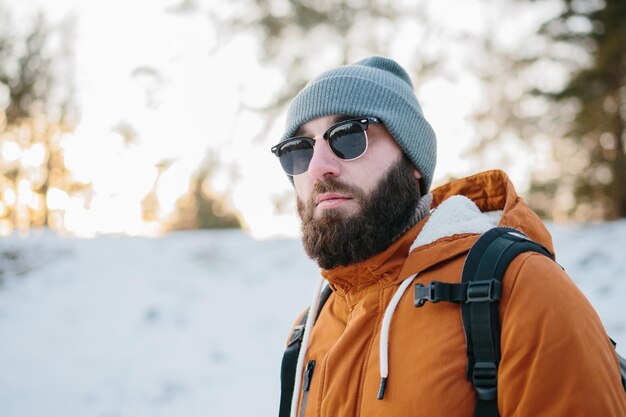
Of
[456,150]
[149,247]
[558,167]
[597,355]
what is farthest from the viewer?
[558,167]

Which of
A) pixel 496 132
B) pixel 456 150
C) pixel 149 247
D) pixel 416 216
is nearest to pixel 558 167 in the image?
pixel 496 132

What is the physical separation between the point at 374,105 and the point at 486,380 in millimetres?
1064

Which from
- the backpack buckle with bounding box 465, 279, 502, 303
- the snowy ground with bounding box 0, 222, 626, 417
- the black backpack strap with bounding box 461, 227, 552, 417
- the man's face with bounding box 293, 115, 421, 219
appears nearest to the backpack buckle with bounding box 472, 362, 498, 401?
the black backpack strap with bounding box 461, 227, 552, 417

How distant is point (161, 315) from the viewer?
22.7 feet

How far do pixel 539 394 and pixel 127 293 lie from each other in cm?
731

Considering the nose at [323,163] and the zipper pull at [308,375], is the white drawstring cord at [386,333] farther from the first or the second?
the nose at [323,163]

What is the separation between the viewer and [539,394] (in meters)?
1.09

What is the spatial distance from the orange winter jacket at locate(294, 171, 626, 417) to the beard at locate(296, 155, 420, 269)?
0.05 metres

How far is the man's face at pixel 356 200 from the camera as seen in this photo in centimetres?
166

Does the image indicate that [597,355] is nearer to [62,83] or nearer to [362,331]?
[362,331]

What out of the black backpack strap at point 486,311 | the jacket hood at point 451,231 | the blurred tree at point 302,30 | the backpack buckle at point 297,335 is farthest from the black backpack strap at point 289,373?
the blurred tree at point 302,30

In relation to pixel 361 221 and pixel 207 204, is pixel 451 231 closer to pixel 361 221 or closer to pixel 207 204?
pixel 361 221

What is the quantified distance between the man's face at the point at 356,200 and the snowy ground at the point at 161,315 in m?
3.42

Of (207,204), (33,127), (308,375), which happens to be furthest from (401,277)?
(33,127)
